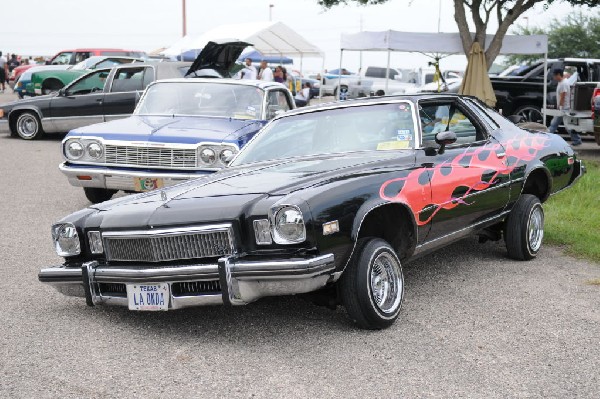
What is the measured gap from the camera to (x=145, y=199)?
208 inches

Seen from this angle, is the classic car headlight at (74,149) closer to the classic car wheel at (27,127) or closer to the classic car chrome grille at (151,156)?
the classic car chrome grille at (151,156)

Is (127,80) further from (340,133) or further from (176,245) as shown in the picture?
(176,245)

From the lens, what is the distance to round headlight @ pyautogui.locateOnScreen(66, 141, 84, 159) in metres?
9.39

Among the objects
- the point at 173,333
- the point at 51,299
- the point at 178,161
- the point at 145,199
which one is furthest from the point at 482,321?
the point at 178,161

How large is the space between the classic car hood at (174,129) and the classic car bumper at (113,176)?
35 centimetres

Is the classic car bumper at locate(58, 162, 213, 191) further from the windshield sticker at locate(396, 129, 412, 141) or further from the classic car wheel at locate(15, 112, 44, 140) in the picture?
the classic car wheel at locate(15, 112, 44, 140)

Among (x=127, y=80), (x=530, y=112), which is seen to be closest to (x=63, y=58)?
(x=127, y=80)

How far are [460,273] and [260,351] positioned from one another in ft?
8.11

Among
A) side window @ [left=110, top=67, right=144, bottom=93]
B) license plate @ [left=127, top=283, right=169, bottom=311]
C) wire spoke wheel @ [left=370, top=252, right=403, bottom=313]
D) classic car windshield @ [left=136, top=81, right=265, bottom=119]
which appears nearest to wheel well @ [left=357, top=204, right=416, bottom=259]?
wire spoke wheel @ [left=370, top=252, right=403, bottom=313]

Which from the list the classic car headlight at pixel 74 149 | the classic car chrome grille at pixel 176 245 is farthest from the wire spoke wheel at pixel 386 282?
the classic car headlight at pixel 74 149

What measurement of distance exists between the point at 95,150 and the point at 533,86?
38.4ft

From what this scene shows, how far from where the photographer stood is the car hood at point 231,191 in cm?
477

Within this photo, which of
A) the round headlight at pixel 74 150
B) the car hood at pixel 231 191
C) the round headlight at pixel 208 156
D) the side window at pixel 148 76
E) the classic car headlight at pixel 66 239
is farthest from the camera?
the side window at pixel 148 76

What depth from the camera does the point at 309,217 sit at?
182 inches
